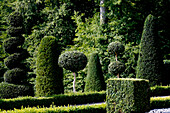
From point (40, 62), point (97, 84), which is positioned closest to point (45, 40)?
point (40, 62)

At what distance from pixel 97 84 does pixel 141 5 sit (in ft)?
25.4

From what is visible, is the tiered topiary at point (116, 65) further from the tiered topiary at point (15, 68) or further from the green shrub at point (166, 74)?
the tiered topiary at point (15, 68)

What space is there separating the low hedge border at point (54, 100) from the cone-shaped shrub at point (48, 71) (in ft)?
3.26

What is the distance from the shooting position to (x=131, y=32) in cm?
1586

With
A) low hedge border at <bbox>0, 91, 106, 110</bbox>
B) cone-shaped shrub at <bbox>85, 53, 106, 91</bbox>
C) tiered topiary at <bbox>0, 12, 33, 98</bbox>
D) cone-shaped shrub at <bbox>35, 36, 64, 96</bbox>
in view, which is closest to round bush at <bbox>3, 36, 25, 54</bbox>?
tiered topiary at <bbox>0, 12, 33, 98</bbox>

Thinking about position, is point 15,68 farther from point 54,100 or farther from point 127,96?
point 127,96

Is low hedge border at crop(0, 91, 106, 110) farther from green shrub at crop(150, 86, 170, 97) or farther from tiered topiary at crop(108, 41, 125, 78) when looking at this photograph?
green shrub at crop(150, 86, 170, 97)

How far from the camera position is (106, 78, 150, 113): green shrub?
7159 mm

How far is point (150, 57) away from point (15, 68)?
23.9 feet

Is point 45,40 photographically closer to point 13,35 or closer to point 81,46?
point 13,35

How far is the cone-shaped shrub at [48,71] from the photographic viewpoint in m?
11.1

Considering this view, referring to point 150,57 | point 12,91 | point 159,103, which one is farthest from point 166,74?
point 12,91

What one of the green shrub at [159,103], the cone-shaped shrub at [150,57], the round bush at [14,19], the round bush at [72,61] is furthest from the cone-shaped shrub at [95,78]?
the round bush at [14,19]

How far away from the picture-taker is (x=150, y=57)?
1189 cm
